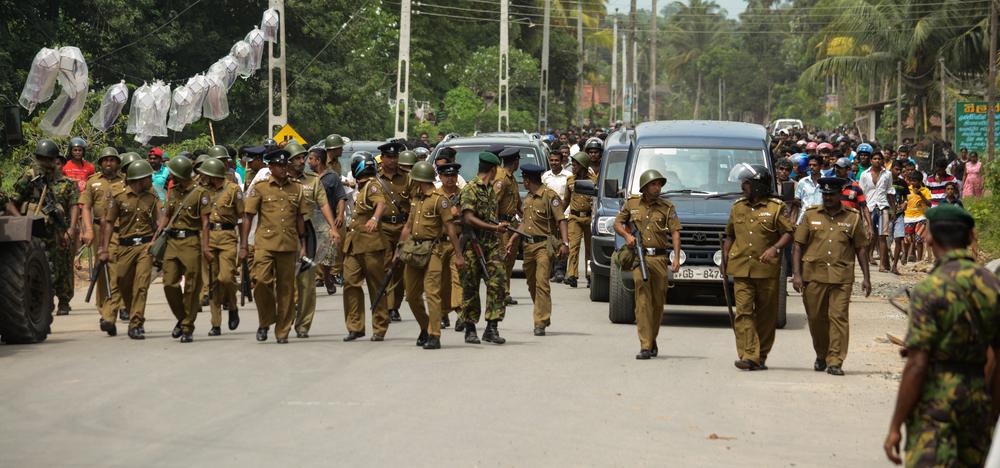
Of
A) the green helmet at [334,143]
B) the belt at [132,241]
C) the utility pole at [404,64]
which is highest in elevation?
the utility pole at [404,64]

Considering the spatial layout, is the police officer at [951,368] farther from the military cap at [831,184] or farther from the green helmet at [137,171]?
the green helmet at [137,171]

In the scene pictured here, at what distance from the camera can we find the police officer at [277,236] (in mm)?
13992

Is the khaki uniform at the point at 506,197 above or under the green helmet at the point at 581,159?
under

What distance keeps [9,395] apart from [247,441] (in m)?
2.71

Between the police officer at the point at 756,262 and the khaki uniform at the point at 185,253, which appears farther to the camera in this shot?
the khaki uniform at the point at 185,253

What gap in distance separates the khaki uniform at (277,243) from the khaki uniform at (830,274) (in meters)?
4.55

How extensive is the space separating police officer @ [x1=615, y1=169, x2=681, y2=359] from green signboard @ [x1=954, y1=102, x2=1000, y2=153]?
2752 centimetres

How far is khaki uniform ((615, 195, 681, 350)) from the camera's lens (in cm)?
1320

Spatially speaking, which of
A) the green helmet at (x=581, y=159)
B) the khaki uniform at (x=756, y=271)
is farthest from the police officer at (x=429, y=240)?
the green helmet at (x=581, y=159)

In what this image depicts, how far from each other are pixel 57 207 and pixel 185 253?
2.84 meters

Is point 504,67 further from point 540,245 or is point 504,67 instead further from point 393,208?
point 393,208

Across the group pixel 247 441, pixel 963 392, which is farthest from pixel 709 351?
pixel 963 392

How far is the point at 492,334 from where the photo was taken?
1423 cm

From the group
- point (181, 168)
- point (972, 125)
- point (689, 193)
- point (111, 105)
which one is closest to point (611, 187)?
point (689, 193)
